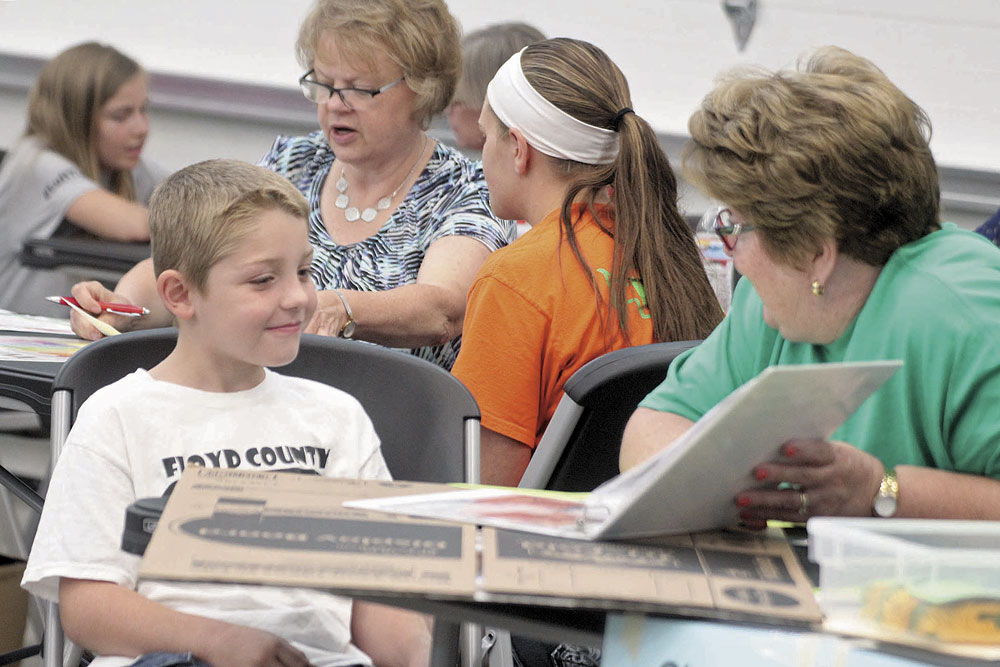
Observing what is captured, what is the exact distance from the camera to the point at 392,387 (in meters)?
1.60

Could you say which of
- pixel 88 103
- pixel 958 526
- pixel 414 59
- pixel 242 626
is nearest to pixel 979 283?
pixel 958 526

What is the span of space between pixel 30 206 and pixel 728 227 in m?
2.51

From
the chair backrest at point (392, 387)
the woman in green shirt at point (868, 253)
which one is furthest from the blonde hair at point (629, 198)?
the woman in green shirt at point (868, 253)

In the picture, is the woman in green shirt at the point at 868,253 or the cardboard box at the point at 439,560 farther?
the woman in green shirt at the point at 868,253

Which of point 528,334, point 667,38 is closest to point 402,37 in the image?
point 528,334

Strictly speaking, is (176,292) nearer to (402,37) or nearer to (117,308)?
(117,308)

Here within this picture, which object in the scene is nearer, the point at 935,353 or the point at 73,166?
the point at 935,353

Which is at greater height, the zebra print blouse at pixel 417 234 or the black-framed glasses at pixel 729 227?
the black-framed glasses at pixel 729 227

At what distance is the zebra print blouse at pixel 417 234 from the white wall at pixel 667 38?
6.83 ft

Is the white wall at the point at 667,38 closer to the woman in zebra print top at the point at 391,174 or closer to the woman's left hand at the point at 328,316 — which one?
the woman in zebra print top at the point at 391,174

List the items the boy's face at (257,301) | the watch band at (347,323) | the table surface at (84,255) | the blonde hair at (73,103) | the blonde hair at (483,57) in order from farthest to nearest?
the blonde hair at (73,103)
the blonde hair at (483,57)
the table surface at (84,255)
the watch band at (347,323)
the boy's face at (257,301)

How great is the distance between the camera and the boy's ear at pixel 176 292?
150 centimetres

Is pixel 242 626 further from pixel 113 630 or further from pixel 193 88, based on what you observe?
pixel 193 88

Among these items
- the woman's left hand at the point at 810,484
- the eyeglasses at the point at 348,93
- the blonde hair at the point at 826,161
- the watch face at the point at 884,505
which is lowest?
the watch face at the point at 884,505
